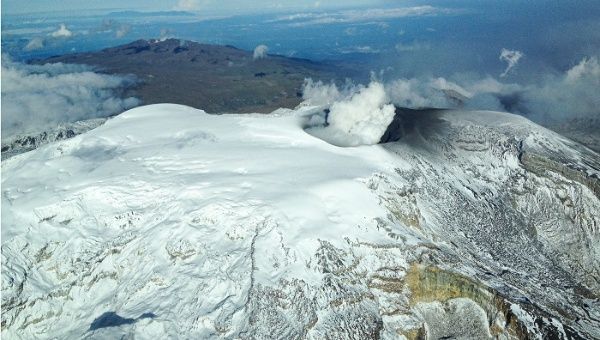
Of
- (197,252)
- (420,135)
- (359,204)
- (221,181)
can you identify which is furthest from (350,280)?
(420,135)

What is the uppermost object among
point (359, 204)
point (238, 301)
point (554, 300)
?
point (359, 204)

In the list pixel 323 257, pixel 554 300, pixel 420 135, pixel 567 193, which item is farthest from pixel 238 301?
pixel 567 193

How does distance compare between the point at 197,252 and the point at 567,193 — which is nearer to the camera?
the point at 197,252

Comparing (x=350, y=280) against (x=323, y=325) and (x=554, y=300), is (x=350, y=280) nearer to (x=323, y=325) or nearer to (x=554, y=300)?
(x=323, y=325)

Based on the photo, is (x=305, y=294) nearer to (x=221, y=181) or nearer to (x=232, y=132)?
(x=221, y=181)

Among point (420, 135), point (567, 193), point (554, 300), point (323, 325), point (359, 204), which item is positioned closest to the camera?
point (323, 325)

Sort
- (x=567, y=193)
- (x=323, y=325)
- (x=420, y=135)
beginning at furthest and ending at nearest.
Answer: (x=420, y=135), (x=567, y=193), (x=323, y=325)

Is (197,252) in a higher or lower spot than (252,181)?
lower
